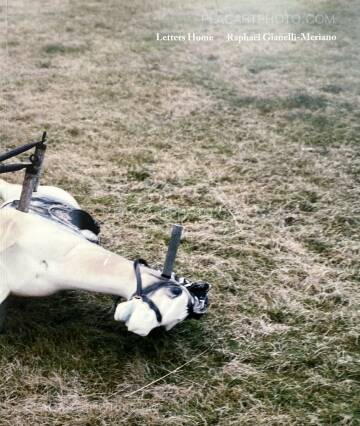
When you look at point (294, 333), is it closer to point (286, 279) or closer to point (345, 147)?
point (286, 279)

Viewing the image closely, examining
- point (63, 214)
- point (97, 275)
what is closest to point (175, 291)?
point (97, 275)

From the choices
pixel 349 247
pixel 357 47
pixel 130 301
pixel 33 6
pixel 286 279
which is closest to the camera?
pixel 130 301

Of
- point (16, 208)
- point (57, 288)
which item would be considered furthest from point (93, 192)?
point (57, 288)

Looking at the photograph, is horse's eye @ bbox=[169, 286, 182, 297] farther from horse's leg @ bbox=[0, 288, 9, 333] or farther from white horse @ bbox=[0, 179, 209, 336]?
horse's leg @ bbox=[0, 288, 9, 333]

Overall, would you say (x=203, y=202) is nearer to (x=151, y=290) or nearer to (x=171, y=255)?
(x=171, y=255)

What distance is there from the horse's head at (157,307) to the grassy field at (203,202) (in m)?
0.19

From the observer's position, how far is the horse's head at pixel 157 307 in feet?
7.54

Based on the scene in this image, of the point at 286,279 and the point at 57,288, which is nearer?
the point at 57,288

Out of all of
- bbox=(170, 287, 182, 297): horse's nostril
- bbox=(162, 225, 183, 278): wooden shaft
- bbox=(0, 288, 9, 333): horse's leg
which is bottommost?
bbox=(0, 288, 9, 333): horse's leg

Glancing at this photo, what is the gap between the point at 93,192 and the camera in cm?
377

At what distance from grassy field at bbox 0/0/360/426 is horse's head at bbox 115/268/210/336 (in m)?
0.19

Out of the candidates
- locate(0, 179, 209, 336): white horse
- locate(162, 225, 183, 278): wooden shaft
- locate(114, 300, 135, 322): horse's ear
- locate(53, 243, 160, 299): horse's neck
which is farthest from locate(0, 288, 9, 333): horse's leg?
locate(162, 225, 183, 278): wooden shaft

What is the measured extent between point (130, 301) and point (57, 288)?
330 mm

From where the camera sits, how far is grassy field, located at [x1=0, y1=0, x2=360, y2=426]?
2307 millimetres
